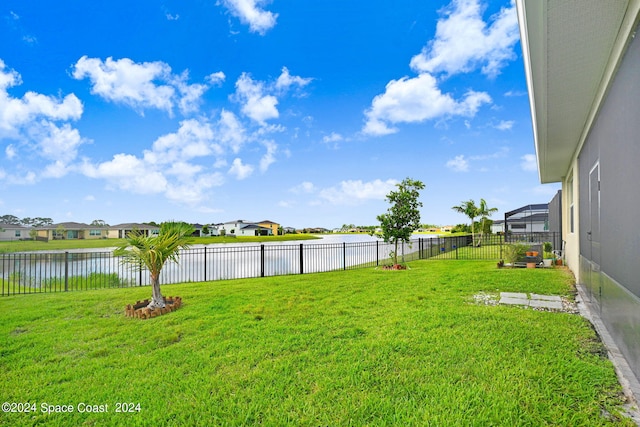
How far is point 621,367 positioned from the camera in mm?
2666

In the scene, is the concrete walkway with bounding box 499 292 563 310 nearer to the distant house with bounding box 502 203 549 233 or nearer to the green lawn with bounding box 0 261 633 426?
the green lawn with bounding box 0 261 633 426

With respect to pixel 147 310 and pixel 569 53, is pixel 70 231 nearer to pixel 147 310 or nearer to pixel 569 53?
pixel 147 310

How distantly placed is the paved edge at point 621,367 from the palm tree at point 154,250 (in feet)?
19.4

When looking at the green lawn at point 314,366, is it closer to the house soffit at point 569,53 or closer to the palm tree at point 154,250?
the palm tree at point 154,250

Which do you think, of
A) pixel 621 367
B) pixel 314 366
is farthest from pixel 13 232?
pixel 621 367

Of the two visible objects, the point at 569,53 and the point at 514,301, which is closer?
the point at 569,53

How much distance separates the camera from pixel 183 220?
237 inches

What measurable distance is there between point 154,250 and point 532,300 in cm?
680

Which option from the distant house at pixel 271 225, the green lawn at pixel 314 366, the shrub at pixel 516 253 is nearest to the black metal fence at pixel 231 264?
the shrub at pixel 516 253

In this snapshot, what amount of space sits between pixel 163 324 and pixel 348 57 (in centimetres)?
1379

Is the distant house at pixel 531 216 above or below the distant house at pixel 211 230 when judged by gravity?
above

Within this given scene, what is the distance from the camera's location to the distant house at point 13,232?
Answer: 115 ft

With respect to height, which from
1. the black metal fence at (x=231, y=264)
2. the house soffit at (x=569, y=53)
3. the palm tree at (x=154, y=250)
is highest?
the house soffit at (x=569, y=53)

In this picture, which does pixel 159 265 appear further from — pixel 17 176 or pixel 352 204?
pixel 352 204
